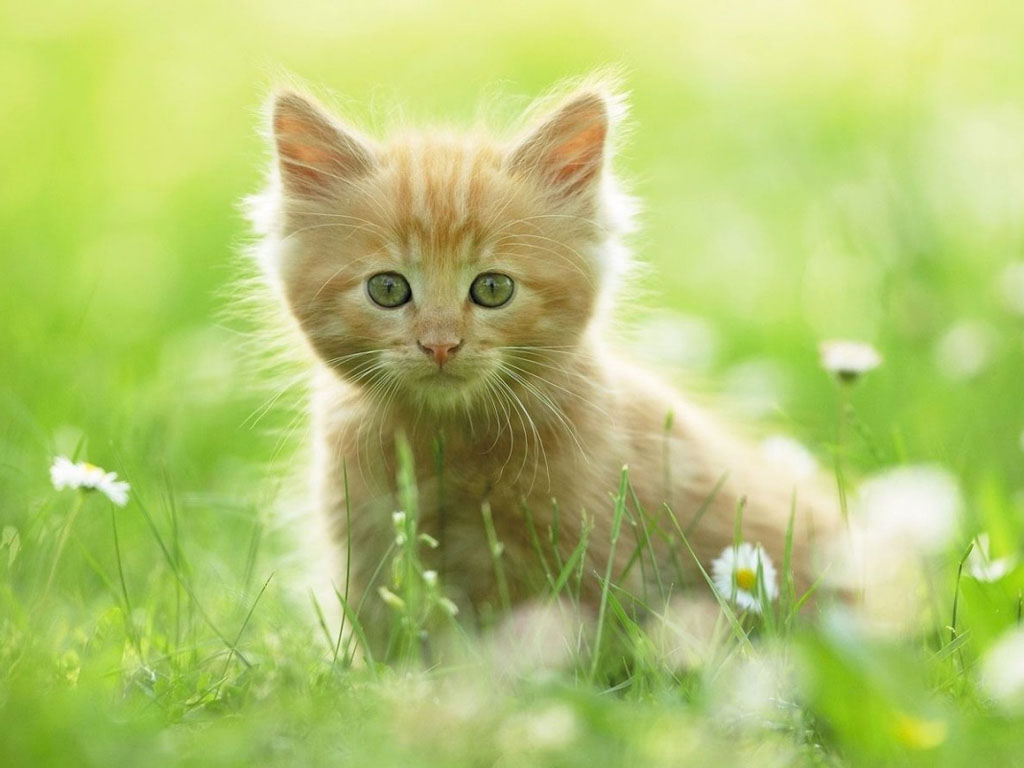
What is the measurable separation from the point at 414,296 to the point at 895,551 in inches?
47.1

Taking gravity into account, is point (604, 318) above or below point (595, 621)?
above

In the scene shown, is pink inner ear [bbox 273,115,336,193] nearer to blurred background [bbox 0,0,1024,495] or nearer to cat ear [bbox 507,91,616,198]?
blurred background [bbox 0,0,1024,495]

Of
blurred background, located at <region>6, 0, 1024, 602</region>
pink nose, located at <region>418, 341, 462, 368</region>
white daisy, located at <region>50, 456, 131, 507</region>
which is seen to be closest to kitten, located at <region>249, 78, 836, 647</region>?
pink nose, located at <region>418, 341, 462, 368</region>

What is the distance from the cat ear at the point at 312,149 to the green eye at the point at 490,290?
0.37m

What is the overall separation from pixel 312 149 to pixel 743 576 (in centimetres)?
126

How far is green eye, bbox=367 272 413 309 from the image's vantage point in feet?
8.07

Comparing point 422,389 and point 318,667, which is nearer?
point 318,667

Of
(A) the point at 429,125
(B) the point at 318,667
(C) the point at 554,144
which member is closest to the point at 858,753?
(B) the point at 318,667

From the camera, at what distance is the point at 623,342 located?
3.46 m

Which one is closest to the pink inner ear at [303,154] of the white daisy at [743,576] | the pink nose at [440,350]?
the pink nose at [440,350]

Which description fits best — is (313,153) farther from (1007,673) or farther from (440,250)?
(1007,673)

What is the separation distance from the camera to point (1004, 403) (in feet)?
11.8

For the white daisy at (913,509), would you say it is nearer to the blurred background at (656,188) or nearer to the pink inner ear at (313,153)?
the blurred background at (656,188)

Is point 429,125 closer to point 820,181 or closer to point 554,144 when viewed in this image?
point 554,144
